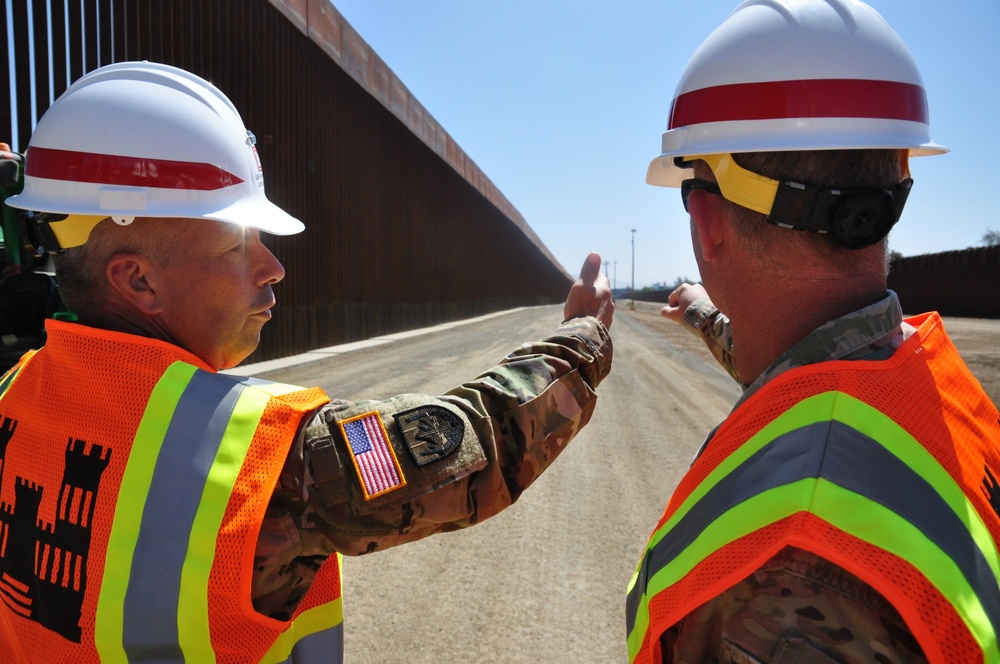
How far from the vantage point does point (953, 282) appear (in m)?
31.1

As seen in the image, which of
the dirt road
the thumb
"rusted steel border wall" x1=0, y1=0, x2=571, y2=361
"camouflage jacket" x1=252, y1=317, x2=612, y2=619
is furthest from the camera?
"rusted steel border wall" x1=0, y1=0, x2=571, y2=361

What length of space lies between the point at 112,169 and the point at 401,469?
3.52 ft

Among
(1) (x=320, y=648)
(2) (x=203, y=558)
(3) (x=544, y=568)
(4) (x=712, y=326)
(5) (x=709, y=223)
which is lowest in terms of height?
(3) (x=544, y=568)

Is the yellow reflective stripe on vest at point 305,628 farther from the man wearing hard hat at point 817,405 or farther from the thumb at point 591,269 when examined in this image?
the thumb at point 591,269

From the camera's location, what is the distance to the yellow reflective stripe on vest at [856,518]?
1.00 metres

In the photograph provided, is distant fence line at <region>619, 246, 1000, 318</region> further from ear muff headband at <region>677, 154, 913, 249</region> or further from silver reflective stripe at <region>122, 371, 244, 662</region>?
silver reflective stripe at <region>122, 371, 244, 662</region>

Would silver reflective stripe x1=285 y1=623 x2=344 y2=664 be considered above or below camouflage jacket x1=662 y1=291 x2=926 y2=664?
below

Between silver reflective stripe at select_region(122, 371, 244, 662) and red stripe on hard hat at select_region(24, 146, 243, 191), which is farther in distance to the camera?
red stripe on hard hat at select_region(24, 146, 243, 191)

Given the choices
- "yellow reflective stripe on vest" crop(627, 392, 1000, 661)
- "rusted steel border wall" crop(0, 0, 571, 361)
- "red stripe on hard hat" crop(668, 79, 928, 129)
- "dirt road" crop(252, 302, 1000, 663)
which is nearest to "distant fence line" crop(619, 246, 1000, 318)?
"rusted steel border wall" crop(0, 0, 571, 361)

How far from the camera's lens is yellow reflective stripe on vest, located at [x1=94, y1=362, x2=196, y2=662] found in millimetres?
1322

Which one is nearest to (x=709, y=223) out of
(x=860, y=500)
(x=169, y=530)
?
(x=860, y=500)

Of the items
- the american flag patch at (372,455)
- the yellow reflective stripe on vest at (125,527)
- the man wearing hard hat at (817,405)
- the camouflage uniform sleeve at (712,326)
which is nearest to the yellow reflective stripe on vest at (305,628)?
the yellow reflective stripe on vest at (125,527)

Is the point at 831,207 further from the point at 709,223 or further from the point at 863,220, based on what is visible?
the point at 709,223

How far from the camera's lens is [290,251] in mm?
14648
